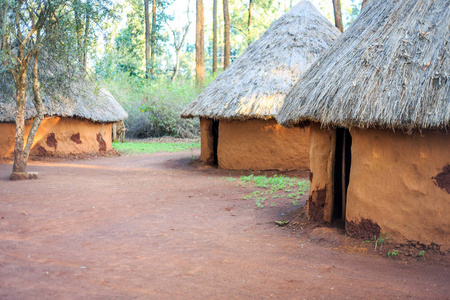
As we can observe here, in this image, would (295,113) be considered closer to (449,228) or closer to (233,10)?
(449,228)

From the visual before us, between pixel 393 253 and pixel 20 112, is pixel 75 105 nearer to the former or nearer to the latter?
pixel 20 112

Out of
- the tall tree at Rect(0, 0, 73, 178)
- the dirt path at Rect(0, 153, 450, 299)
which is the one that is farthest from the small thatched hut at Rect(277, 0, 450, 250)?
the tall tree at Rect(0, 0, 73, 178)

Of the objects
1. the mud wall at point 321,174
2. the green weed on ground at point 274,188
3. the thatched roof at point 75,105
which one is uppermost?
the thatched roof at point 75,105

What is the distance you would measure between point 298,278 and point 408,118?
6.16ft

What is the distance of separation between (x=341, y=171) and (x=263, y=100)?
4.80 meters

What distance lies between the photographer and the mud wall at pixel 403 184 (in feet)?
13.8

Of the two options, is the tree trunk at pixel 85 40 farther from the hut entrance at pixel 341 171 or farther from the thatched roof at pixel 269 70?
the hut entrance at pixel 341 171

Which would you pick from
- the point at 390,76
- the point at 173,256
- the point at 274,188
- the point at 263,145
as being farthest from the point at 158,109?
the point at 390,76

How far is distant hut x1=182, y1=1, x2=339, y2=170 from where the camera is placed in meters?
10.5

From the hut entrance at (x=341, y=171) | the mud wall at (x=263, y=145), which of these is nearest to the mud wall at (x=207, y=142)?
the mud wall at (x=263, y=145)

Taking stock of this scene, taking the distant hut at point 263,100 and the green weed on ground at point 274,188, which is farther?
the distant hut at point 263,100

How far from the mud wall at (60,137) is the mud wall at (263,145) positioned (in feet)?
19.1

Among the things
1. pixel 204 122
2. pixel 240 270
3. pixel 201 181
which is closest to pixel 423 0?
pixel 240 270

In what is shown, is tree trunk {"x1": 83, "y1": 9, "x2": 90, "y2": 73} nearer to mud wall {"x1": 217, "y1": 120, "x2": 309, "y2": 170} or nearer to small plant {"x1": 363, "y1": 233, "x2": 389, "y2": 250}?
mud wall {"x1": 217, "y1": 120, "x2": 309, "y2": 170}
